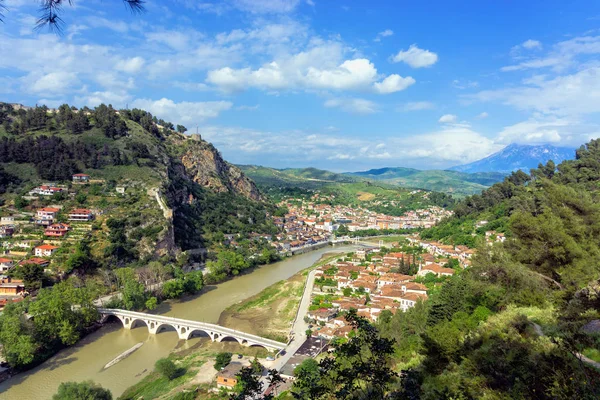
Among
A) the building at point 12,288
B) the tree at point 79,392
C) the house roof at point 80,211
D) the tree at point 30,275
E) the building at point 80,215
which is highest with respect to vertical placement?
the house roof at point 80,211

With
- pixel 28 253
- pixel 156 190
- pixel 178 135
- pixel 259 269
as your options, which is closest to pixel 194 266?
pixel 259 269

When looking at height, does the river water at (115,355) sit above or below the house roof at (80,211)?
below

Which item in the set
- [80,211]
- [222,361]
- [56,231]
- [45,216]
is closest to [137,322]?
[222,361]

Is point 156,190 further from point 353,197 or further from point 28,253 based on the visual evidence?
point 353,197

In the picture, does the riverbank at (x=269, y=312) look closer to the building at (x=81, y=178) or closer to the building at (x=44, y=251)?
the building at (x=44, y=251)

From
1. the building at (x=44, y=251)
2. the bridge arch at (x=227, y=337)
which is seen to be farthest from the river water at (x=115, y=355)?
the building at (x=44, y=251)

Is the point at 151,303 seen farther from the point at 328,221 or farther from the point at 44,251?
the point at 328,221
